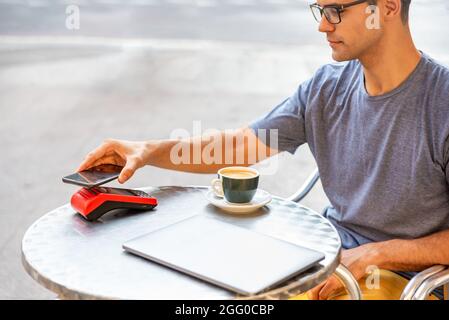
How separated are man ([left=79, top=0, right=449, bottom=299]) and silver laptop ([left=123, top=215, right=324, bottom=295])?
0.31 meters

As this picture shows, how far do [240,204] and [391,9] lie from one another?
65cm

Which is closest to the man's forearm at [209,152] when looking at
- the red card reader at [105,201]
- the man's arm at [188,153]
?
the man's arm at [188,153]

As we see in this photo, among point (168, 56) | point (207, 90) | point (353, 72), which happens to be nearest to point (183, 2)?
point (168, 56)

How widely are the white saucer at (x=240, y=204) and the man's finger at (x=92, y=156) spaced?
0.30m

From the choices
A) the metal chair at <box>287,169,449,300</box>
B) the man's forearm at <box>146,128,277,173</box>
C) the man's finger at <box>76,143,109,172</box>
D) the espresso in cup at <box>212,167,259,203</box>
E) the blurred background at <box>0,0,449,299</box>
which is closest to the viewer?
the metal chair at <box>287,169,449,300</box>

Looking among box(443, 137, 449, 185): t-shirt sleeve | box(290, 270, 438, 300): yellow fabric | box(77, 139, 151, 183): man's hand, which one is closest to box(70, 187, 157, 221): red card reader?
box(77, 139, 151, 183): man's hand

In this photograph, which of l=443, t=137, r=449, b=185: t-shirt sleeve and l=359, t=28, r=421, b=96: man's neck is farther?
l=359, t=28, r=421, b=96: man's neck

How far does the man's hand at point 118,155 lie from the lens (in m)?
1.68

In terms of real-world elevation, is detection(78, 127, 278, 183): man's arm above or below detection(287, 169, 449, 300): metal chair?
above

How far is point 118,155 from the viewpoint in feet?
5.73

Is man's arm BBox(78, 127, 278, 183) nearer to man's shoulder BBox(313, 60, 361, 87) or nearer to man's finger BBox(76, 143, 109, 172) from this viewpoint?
man's finger BBox(76, 143, 109, 172)

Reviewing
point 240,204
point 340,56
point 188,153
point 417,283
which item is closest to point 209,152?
point 188,153

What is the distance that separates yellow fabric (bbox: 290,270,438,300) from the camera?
1.59m

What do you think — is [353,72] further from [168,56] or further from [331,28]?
[168,56]
